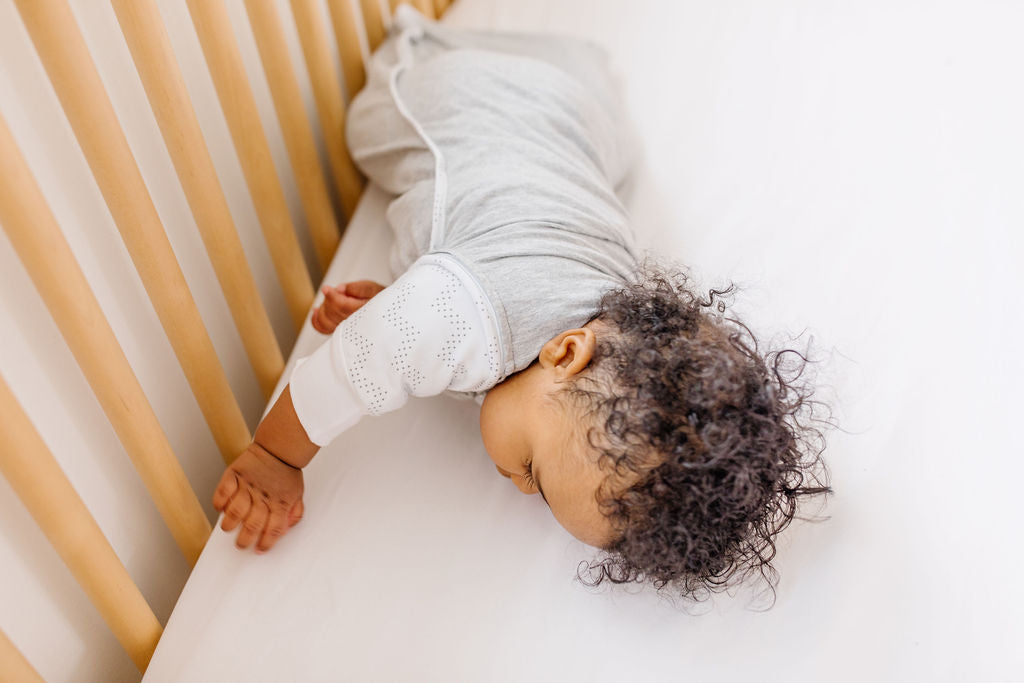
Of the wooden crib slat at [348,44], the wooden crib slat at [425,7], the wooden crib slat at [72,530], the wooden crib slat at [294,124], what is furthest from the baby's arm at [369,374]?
the wooden crib slat at [425,7]

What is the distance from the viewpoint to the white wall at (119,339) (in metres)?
0.64

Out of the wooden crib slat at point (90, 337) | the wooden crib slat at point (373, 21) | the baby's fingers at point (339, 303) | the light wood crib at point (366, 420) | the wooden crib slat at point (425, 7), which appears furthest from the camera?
the wooden crib slat at point (425, 7)

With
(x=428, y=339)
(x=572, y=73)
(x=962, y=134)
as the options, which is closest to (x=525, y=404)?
(x=428, y=339)

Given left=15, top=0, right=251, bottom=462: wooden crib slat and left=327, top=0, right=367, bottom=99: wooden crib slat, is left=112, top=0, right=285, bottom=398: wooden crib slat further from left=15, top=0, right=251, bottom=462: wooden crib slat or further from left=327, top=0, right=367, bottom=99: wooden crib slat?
left=327, top=0, right=367, bottom=99: wooden crib slat

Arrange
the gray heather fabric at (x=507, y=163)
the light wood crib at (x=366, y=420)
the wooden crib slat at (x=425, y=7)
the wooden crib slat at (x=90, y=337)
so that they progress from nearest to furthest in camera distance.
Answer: the wooden crib slat at (x=90, y=337) → the light wood crib at (x=366, y=420) → the gray heather fabric at (x=507, y=163) → the wooden crib slat at (x=425, y=7)

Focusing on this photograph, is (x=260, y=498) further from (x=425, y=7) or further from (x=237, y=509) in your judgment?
(x=425, y=7)

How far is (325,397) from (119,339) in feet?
0.65

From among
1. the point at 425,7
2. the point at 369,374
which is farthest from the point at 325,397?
the point at 425,7

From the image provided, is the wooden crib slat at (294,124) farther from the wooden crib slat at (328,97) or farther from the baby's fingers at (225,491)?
the baby's fingers at (225,491)

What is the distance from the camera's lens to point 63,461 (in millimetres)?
705

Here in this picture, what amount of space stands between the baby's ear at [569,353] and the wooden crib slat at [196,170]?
32cm

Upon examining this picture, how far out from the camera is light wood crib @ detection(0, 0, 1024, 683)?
0.65 m

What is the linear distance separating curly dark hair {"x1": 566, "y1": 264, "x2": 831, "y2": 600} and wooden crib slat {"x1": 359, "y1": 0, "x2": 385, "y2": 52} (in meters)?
0.59

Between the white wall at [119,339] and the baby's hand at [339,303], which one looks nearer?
the white wall at [119,339]
